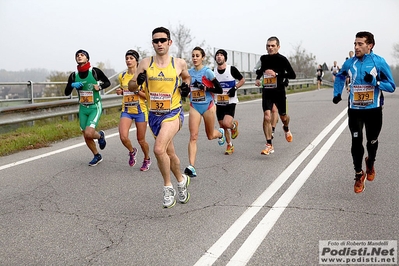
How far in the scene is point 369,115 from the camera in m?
5.82

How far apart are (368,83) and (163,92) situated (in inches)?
95.9

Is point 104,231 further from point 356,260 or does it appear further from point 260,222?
point 356,260

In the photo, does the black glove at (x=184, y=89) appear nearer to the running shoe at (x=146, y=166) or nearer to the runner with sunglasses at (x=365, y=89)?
the runner with sunglasses at (x=365, y=89)

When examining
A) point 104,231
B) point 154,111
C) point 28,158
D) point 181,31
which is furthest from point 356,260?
point 181,31

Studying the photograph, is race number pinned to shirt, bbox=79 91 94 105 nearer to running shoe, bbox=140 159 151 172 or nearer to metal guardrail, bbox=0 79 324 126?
running shoe, bbox=140 159 151 172

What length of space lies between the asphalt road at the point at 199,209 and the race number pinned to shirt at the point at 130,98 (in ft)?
3.34

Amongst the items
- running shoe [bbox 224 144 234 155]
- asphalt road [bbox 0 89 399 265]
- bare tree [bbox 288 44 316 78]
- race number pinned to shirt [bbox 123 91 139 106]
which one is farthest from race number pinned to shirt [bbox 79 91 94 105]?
bare tree [bbox 288 44 316 78]

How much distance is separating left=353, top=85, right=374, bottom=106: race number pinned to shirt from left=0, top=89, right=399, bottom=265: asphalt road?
1094mm

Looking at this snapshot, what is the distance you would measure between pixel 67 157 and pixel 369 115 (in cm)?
516

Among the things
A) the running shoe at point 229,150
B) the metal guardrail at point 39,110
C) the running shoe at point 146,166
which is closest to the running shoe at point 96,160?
the running shoe at point 146,166

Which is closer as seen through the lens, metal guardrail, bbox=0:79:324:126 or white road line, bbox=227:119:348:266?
white road line, bbox=227:119:348:266

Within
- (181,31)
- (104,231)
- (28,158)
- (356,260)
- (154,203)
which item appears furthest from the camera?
(181,31)

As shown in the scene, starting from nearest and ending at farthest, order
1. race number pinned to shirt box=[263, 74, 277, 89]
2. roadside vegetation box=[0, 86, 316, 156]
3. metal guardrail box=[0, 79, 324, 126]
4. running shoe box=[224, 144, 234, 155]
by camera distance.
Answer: running shoe box=[224, 144, 234, 155] → race number pinned to shirt box=[263, 74, 277, 89] → roadside vegetation box=[0, 86, 316, 156] → metal guardrail box=[0, 79, 324, 126]

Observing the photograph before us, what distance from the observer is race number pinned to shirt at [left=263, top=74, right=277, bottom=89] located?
8.77 metres
